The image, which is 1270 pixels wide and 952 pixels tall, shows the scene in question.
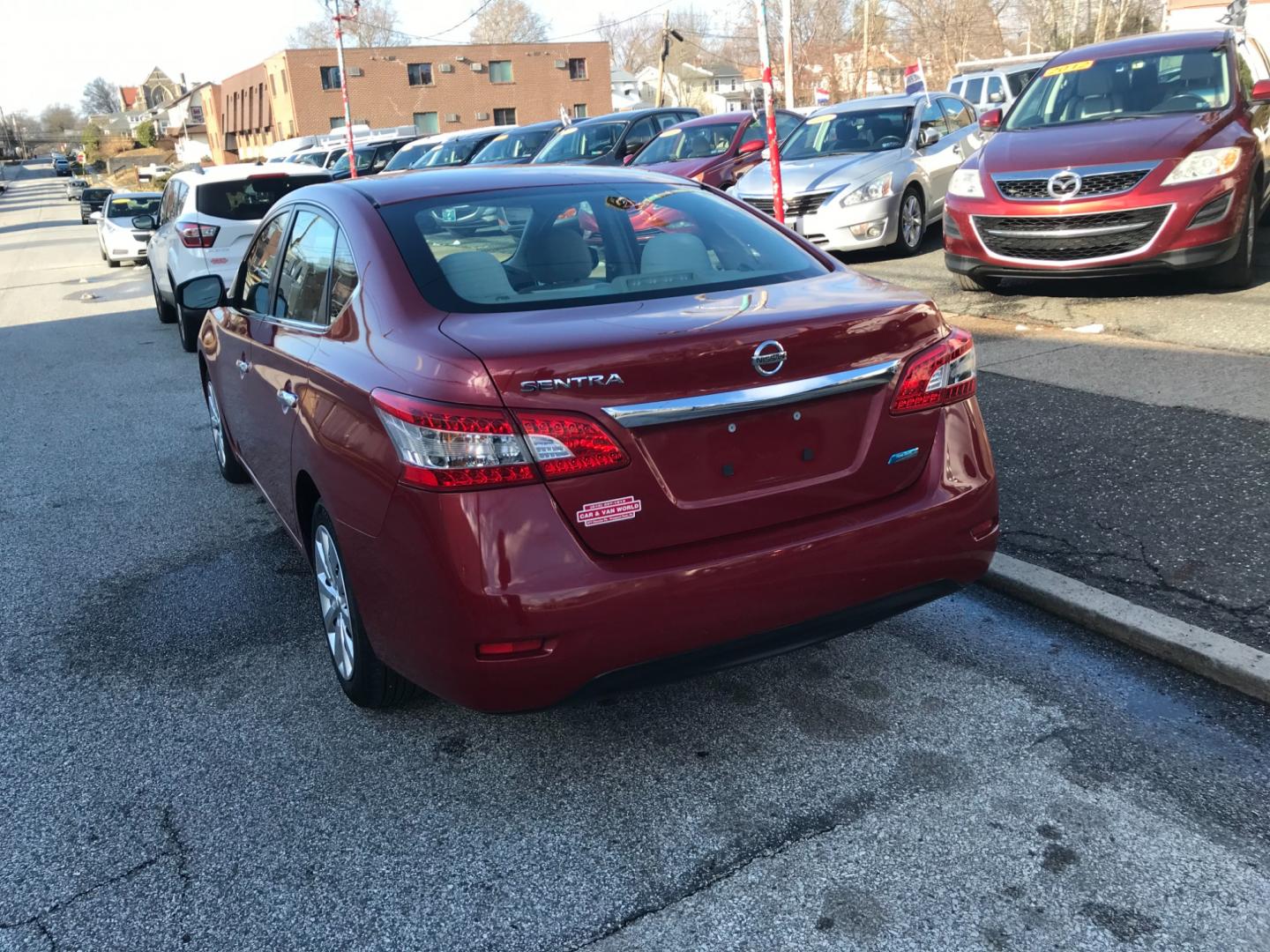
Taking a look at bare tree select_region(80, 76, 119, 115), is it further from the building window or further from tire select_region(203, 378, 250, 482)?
tire select_region(203, 378, 250, 482)

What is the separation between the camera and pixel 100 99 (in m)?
183

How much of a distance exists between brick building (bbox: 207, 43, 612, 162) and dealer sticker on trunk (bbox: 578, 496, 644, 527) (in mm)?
65940

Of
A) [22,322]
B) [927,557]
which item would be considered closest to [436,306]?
[927,557]

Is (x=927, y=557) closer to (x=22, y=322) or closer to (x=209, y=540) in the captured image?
(x=209, y=540)

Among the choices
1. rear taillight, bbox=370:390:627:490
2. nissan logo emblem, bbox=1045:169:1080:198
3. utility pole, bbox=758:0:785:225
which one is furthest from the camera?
utility pole, bbox=758:0:785:225

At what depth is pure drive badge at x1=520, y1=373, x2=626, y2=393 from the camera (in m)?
2.73

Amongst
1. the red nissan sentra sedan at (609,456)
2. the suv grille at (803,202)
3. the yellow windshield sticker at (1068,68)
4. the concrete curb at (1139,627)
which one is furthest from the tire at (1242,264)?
the red nissan sentra sedan at (609,456)

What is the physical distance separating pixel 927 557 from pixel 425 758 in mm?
1594

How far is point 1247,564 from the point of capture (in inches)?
159

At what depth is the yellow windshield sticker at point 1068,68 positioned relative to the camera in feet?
31.2

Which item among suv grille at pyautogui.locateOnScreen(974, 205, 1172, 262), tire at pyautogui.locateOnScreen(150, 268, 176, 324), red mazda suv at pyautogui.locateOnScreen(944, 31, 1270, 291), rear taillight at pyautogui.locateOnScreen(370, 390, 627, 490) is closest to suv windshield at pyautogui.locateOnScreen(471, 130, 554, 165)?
tire at pyautogui.locateOnScreen(150, 268, 176, 324)

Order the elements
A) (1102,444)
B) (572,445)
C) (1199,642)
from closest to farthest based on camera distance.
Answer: (572,445) → (1199,642) → (1102,444)

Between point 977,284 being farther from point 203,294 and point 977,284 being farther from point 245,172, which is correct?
point 245,172

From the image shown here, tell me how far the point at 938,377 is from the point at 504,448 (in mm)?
1286
